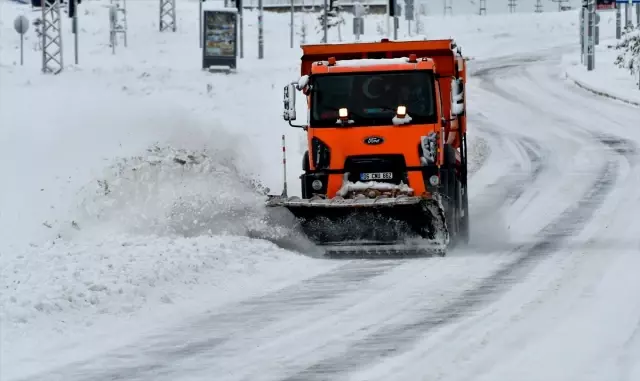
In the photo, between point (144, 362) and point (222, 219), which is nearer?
point (144, 362)

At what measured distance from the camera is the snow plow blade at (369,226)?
539 inches

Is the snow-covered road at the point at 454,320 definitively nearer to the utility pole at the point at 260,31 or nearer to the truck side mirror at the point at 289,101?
the truck side mirror at the point at 289,101

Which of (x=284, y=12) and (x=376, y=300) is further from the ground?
(x=284, y=12)

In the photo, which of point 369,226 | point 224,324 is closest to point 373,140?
point 369,226

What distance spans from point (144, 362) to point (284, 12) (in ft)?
254

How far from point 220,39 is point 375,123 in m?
30.7

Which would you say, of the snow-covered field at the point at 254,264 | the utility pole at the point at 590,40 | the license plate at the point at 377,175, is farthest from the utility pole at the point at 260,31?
the license plate at the point at 377,175

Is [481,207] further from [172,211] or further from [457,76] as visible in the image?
[172,211]

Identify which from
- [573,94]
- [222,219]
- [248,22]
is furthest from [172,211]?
[248,22]

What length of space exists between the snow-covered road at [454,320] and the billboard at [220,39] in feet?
88.4

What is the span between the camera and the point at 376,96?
14422mm

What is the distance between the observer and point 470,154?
26.8 m

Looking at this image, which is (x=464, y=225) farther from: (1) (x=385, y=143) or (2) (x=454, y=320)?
(2) (x=454, y=320)

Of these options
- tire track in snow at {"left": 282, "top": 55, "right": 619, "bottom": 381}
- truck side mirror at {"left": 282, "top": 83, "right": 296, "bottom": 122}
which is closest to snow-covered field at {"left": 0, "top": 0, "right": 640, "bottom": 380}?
tire track in snow at {"left": 282, "top": 55, "right": 619, "bottom": 381}
